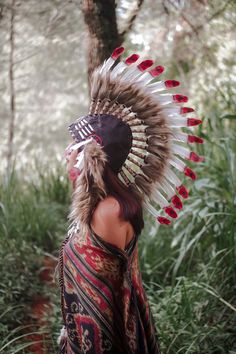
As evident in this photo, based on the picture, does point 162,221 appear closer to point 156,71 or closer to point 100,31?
point 156,71

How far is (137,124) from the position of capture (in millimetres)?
1946

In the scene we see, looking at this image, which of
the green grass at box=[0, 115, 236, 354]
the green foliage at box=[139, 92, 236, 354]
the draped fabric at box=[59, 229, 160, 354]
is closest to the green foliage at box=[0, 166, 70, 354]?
the green grass at box=[0, 115, 236, 354]

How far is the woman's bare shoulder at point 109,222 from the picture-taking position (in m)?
1.75

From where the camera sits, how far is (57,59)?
26.4 feet

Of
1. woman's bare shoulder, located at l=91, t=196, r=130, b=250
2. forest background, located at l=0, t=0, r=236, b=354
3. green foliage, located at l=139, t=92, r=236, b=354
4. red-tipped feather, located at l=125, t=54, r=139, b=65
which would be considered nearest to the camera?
woman's bare shoulder, located at l=91, t=196, r=130, b=250

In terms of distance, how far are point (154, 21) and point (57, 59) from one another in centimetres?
240

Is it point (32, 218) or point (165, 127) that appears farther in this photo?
point (32, 218)

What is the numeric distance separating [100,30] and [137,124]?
3.92ft

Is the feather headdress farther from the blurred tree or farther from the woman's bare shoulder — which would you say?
the blurred tree

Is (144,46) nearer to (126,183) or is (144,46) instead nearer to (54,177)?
(54,177)

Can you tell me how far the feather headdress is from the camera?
1849mm

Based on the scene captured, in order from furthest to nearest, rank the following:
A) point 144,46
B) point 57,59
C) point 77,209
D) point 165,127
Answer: point 57,59 → point 144,46 → point 165,127 → point 77,209

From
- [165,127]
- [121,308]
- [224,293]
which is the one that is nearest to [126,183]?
[165,127]

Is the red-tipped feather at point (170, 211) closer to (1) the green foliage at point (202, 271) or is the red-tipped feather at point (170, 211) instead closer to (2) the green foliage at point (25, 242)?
(1) the green foliage at point (202, 271)
